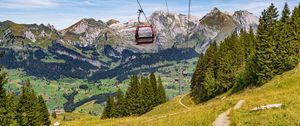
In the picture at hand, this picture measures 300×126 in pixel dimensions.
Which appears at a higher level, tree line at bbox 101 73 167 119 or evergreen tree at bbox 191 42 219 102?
evergreen tree at bbox 191 42 219 102

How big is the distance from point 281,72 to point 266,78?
133 inches

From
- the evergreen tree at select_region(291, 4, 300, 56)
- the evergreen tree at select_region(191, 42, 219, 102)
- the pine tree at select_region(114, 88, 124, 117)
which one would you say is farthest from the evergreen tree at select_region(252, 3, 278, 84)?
the pine tree at select_region(114, 88, 124, 117)

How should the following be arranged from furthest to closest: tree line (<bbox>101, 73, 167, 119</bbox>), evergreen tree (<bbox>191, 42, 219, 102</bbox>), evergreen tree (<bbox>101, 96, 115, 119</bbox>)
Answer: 1. evergreen tree (<bbox>101, 96, 115, 119</bbox>)
2. tree line (<bbox>101, 73, 167, 119</bbox>)
3. evergreen tree (<bbox>191, 42, 219, 102</bbox>)

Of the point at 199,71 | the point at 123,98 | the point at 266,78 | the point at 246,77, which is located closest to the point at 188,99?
the point at 199,71

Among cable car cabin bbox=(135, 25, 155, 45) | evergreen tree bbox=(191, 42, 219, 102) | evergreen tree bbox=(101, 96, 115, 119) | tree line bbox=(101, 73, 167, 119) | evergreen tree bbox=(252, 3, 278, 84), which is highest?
cable car cabin bbox=(135, 25, 155, 45)

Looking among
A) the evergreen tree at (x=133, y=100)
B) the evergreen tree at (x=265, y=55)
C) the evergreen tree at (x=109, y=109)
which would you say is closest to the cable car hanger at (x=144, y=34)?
the evergreen tree at (x=265, y=55)

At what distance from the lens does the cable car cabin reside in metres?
38.1

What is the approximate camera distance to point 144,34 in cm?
3900

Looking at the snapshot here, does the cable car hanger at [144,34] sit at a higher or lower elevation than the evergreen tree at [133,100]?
higher

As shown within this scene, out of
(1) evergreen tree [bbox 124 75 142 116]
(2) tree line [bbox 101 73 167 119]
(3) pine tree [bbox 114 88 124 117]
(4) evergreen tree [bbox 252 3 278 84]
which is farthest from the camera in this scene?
(3) pine tree [bbox 114 88 124 117]

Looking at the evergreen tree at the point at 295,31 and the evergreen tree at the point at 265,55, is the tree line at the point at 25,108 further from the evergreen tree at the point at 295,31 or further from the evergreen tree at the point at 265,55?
the evergreen tree at the point at 295,31

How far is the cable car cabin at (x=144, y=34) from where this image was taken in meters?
38.1

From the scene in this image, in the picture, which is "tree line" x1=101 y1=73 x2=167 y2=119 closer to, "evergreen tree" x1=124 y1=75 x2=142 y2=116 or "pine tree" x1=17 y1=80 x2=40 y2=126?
"evergreen tree" x1=124 y1=75 x2=142 y2=116

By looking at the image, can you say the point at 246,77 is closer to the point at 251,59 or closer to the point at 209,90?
the point at 251,59
